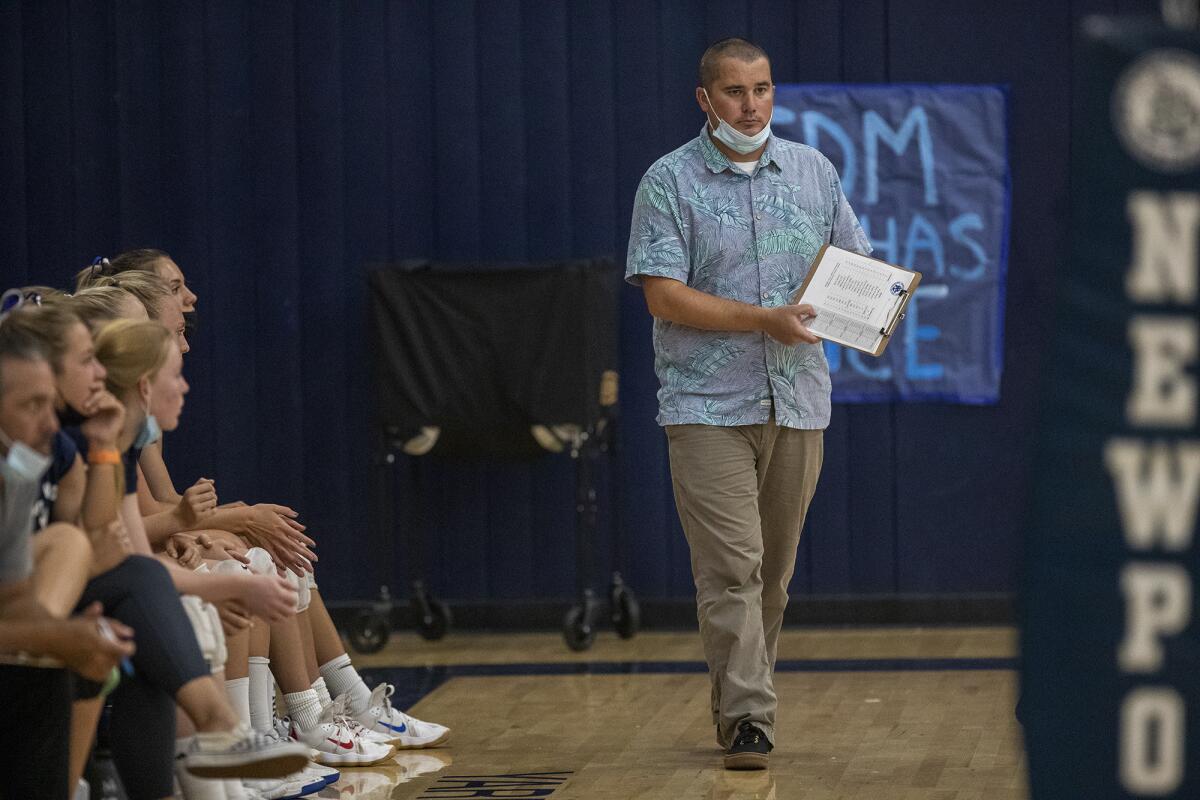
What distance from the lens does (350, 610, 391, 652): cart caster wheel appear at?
584 cm

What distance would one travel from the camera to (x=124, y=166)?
20.7ft

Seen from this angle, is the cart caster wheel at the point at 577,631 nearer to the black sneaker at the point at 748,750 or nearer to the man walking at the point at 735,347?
the man walking at the point at 735,347

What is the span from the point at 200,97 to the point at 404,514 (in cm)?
164

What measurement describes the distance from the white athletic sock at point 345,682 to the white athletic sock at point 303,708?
0.17m

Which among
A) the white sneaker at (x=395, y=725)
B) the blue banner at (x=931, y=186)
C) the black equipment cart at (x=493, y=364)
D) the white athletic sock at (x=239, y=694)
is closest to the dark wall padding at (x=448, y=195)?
the blue banner at (x=931, y=186)

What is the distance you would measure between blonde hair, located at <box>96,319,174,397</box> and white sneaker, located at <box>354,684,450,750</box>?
1.27 meters

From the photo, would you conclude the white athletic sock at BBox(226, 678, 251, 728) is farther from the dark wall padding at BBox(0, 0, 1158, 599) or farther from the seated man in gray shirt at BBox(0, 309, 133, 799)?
the dark wall padding at BBox(0, 0, 1158, 599)

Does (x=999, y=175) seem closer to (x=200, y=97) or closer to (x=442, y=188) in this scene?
(x=442, y=188)

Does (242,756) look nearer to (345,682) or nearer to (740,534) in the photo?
(345,682)

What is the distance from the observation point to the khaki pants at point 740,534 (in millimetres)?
3939

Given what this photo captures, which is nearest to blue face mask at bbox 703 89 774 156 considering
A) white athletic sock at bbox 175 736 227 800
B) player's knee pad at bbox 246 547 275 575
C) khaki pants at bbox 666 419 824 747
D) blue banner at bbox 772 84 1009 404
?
khaki pants at bbox 666 419 824 747

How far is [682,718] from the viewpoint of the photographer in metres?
4.56

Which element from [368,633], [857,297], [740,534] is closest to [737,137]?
[857,297]

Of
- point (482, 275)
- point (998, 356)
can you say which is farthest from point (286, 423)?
point (998, 356)
